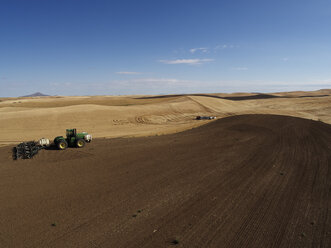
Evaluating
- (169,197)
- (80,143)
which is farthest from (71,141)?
(169,197)

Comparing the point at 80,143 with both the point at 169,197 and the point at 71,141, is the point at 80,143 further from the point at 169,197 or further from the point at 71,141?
the point at 169,197

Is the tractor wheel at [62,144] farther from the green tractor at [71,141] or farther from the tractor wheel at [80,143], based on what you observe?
the tractor wheel at [80,143]

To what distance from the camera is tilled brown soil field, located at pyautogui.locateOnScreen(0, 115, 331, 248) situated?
714cm

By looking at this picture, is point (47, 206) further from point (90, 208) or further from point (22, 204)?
point (90, 208)

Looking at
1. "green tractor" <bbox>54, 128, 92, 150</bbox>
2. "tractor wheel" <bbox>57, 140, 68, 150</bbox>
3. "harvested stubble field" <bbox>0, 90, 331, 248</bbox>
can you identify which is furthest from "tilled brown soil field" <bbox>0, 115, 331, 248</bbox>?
"green tractor" <bbox>54, 128, 92, 150</bbox>

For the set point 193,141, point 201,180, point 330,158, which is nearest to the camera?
point 201,180

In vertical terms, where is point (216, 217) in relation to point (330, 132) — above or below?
below

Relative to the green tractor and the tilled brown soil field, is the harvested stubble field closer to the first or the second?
the tilled brown soil field

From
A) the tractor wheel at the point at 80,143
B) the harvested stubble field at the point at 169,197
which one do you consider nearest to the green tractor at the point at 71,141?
the tractor wheel at the point at 80,143

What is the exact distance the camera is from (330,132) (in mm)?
21531

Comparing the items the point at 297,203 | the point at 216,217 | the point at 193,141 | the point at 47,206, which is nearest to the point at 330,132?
the point at 193,141

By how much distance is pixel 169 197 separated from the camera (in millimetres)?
9602

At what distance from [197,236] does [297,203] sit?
5160 mm

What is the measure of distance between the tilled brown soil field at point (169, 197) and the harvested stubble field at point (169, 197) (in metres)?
0.04
